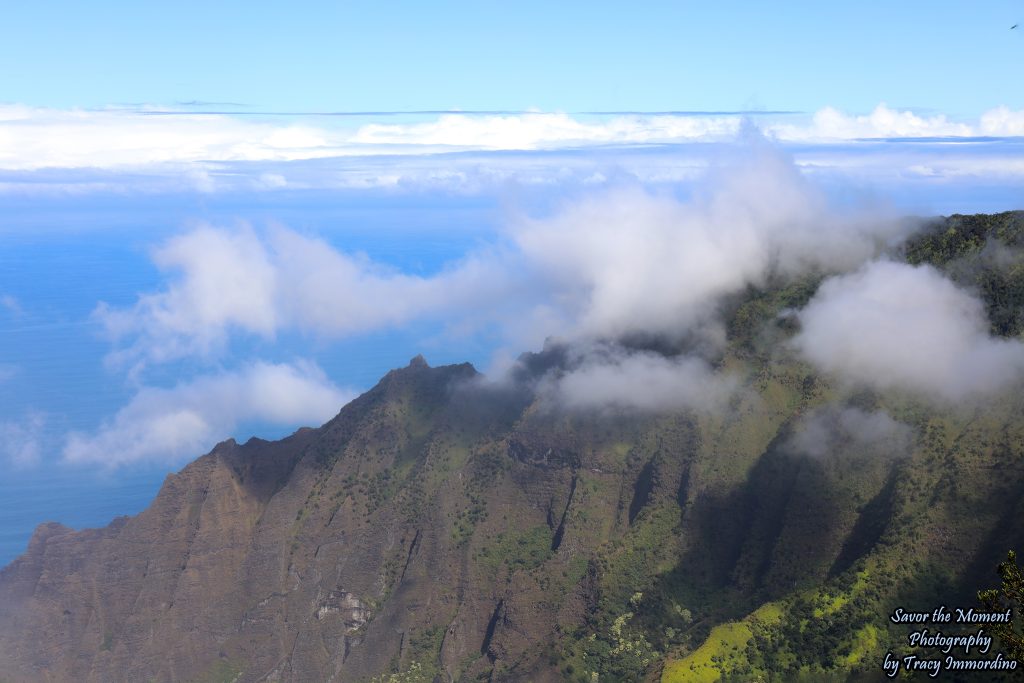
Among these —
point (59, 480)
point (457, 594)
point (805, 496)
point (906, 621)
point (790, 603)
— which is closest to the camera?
point (906, 621)

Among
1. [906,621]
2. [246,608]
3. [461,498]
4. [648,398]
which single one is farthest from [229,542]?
[906,621]

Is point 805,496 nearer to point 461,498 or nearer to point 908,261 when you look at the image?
point 908,261

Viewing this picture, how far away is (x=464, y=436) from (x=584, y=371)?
612 inches

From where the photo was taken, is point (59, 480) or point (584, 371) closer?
point (584, 371)

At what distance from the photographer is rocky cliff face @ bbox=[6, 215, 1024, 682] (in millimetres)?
72125

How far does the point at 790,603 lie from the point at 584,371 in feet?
127

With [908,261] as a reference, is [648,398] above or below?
below

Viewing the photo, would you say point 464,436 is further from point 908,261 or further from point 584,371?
point 908,261

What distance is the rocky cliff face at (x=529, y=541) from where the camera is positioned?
72125 mm

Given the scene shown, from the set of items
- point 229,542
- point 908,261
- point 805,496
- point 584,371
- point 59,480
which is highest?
point 908,261

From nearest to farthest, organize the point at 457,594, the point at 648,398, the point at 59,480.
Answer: the point at 457,594
the point at 648,398
the point at 59,480

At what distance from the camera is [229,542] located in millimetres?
103125

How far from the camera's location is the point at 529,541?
317 ft

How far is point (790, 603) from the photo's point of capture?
73.8 metres
